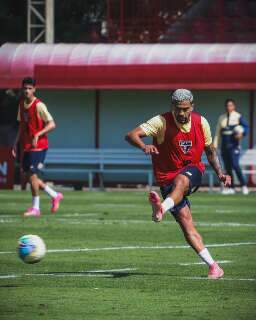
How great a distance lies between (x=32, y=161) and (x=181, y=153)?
370 inches

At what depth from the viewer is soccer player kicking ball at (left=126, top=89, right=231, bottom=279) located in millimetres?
12625

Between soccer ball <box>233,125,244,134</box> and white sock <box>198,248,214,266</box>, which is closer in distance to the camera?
white sock <box>198,248,214,266</box>

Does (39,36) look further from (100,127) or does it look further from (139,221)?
(139,221)

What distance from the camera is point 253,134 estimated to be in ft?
112

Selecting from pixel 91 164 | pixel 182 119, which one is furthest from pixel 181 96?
pixel 91 164

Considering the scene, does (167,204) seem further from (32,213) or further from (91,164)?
(91,164)

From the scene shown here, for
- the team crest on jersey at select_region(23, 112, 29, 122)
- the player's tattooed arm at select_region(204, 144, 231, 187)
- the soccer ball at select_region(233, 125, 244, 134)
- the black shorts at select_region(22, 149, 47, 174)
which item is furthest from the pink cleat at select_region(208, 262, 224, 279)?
the soccer ball at select_region(233, 125, 244, 134)

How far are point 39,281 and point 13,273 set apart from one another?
0.77 metres

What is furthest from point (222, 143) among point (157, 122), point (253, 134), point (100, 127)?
point (157, 122)

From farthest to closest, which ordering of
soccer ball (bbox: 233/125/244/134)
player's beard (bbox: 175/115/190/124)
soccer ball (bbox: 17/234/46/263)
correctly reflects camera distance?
soccer ball (bbox: 233/125/244/134)
player's beard (bbox: 175/115/190/124)
soccer ball (bbox: 17/234/46/263)

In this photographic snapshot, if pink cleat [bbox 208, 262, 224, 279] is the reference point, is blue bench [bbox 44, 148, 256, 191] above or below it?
below

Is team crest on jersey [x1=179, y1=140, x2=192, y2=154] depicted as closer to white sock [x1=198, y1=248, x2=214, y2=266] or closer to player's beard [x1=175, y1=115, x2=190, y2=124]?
player's beard [x1=175, y1=115, x2=190, y2=124]

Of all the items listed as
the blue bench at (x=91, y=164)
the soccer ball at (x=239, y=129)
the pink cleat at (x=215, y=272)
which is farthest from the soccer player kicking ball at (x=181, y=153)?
the blue bench at (x=91, y=164)

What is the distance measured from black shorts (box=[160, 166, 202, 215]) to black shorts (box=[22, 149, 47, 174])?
30.5 feet
